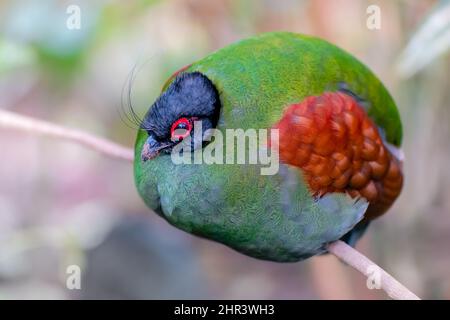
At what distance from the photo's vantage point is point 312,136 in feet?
7.24

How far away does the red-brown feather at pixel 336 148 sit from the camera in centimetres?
218

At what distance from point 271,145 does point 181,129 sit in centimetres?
27

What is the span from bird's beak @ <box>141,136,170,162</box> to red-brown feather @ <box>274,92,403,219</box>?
35 centimetres

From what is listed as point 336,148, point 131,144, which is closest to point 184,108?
point 336,148

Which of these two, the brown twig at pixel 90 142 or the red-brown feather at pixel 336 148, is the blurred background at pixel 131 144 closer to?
the brown twig at pixel 90 142

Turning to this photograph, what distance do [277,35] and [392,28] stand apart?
1288 mm

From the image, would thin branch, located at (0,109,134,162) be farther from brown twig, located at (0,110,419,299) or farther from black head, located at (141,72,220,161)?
black head, located at (141,72,220,161)

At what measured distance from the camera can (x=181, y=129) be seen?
2.09 meters

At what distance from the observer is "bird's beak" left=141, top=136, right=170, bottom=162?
2.15 metres

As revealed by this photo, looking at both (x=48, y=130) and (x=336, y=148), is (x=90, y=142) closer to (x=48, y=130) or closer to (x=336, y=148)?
(x=48, y=130)

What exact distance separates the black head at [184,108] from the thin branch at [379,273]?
55 cm

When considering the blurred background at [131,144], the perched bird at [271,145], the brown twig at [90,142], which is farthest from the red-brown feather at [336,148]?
the blurred background at [131,144]
